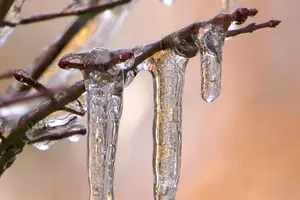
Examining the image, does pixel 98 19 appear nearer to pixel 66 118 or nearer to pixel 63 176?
pixel 66 118

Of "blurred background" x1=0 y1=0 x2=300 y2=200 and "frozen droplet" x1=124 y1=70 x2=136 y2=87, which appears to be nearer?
"frozen droplet" x1=124 y1=70 x2=136 y2=87

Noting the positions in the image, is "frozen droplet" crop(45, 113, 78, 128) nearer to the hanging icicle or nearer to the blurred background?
the hanging icicle

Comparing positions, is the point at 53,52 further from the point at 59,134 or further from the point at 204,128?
the point at 204,128

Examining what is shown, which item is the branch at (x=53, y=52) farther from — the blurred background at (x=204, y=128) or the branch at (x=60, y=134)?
the blurred background at (x=204, y=128)

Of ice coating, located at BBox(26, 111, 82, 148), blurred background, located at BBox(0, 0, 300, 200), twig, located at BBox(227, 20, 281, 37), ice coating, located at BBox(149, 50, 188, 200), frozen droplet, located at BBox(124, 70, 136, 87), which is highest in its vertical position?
twig, located at BBox(227, 20, 281, 37)

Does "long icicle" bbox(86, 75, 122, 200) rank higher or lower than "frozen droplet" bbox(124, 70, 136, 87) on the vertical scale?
lower

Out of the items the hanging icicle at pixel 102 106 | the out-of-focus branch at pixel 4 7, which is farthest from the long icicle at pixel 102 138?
the out-of-focus branch at pixel 4 7

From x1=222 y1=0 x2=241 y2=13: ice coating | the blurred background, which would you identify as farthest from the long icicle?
the blurred background
